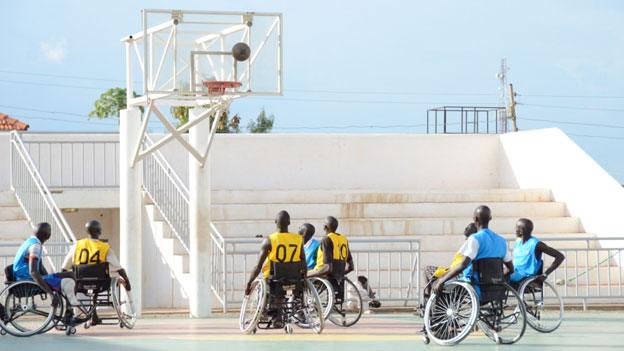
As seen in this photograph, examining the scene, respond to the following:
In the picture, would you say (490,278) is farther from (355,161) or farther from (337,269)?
(355,161)

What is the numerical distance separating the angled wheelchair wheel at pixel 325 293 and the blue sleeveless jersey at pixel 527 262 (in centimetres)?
217

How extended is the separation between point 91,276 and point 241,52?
356cm

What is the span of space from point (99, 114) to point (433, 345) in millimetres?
36042

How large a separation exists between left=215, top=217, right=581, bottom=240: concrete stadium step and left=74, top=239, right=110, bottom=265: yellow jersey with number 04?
7.47m

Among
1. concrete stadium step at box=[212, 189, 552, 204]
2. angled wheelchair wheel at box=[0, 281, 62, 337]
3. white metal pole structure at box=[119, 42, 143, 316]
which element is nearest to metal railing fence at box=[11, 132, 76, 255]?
white metal pole structure at box=[119, 42, 143, 316]

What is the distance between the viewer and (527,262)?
14.7 metres

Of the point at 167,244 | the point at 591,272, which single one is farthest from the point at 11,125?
the point at 591,272

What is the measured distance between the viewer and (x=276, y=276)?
1437cm

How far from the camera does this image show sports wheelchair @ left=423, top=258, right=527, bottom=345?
13094 millimetres

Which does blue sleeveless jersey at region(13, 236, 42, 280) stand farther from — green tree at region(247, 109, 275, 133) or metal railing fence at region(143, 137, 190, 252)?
green tree at region(247, 109, 275, 133)

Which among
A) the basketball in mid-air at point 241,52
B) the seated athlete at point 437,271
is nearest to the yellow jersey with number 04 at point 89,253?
the basketball in mid-air at point 241,52

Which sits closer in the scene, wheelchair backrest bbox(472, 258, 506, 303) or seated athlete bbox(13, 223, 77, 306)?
wheelchair backrest bbox(472, 258, 506, 303)

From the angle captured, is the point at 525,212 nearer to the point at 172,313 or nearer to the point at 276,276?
the point at 172,313

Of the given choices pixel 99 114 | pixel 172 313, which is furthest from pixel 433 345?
pixel 99 114
